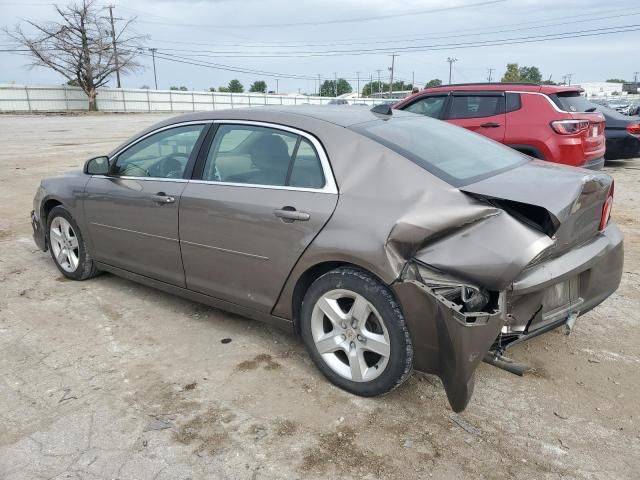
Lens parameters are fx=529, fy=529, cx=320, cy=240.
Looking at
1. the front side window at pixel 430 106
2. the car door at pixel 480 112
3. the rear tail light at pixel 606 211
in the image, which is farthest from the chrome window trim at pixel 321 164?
the front side window at pixel 430 106

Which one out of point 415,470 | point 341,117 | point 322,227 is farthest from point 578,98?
point 415,470

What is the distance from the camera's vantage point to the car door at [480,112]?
7570 millimetres

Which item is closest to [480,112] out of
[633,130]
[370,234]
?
[633,130]

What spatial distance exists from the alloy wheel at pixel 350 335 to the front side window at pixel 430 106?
597 centimetres

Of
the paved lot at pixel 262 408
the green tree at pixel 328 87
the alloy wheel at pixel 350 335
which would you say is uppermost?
the green tree at pixel 328 87

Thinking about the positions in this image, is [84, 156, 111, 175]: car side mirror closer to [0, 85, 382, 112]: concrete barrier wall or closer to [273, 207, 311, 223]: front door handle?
[273, 207, 311, 223]: front door handle

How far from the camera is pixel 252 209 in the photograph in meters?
3.19

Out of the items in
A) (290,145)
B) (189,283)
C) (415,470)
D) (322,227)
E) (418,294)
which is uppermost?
(290,145)

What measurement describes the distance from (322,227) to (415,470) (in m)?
1.28

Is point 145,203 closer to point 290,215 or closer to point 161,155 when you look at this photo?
point 161,155

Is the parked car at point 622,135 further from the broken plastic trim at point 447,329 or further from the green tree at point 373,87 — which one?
the green tree at point 373,87

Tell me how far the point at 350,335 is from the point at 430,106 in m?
6.27

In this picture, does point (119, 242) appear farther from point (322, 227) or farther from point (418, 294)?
point (418, 294)

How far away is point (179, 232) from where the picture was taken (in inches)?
143
